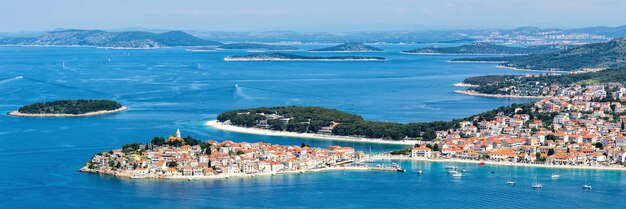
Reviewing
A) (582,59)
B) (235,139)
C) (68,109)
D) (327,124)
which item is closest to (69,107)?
(68,109)

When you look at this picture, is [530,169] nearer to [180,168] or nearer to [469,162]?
[469,162]

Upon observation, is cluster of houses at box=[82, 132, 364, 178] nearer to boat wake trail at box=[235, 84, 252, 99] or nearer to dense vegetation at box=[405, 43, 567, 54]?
boat wake trail at box=[235, 84, 252, 99]

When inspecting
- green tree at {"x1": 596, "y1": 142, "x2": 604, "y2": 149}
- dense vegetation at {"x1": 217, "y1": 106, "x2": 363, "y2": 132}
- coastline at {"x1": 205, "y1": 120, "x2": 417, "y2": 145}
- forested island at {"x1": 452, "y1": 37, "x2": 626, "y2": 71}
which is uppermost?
green tree at {"x1": 596, "y1": 142, "x2": 604, "y2": 149}

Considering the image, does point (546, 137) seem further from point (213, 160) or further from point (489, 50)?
point (489, 50)

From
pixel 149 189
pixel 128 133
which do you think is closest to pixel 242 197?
pixel 149 189

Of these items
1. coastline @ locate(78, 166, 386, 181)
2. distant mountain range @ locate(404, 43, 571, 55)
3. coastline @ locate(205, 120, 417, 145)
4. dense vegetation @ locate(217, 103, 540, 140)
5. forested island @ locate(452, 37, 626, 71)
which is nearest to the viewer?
coastline @ locate(78, 166, 386, 181)

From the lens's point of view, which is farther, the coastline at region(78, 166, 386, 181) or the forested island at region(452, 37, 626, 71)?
the forested island at region(452, 37, 626, 71)

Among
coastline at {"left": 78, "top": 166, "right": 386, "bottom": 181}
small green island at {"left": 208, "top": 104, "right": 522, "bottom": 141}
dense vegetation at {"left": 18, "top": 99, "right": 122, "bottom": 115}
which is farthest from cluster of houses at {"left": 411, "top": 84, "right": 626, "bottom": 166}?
dense vegetation at {"left": 18, "top": 99, "right": 122, "bottom": 115}
